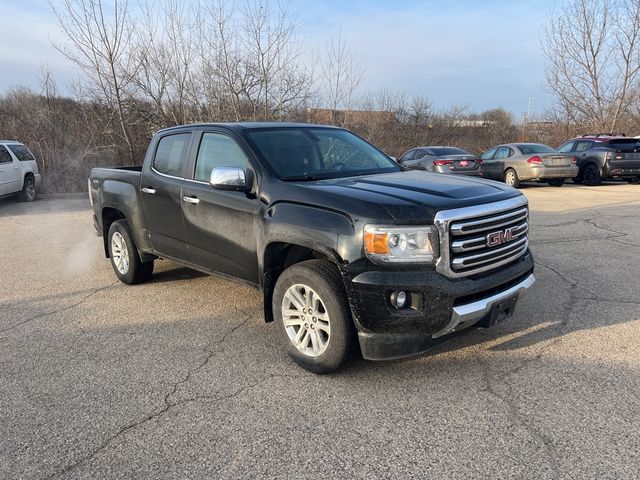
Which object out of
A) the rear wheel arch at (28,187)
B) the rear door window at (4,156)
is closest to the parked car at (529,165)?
the rear wheel arch at (28,187)

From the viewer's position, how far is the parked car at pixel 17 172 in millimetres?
13391

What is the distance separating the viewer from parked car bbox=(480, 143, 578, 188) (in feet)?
52.1

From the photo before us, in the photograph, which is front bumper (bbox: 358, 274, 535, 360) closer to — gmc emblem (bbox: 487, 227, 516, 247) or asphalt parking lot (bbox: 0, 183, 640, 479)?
asphalt parking lot (bbox: 0, 183, 640, 479)

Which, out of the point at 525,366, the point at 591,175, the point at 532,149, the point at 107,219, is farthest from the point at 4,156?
the point at 591,175

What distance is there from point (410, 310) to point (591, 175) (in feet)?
53.5

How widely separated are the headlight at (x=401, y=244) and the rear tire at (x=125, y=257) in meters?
3.66

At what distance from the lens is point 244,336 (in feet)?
14.5

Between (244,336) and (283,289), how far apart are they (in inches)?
35.3

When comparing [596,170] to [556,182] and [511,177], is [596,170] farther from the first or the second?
[511,177]

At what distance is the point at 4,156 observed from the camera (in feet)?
44.3

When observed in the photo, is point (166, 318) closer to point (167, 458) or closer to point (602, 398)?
point (167, 458)

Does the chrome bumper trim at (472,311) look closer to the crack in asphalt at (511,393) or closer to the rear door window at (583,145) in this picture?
the crack in asphalt at (511,393)

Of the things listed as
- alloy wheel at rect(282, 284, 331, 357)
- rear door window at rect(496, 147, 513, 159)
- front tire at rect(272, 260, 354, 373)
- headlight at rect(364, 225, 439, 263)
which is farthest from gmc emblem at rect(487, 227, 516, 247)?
rear door window at rect(496, 147, 513, 159)

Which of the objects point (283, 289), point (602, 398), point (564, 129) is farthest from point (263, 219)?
point (564, 129)
